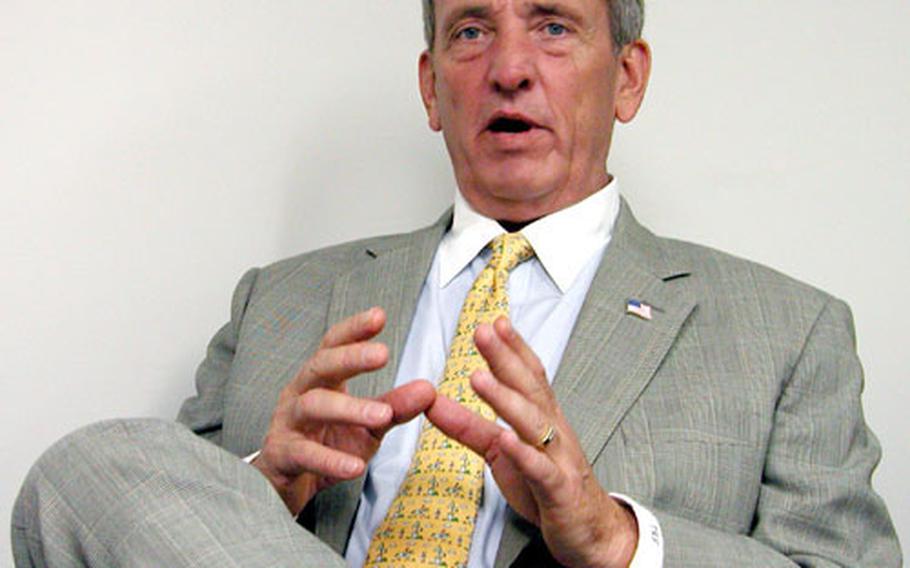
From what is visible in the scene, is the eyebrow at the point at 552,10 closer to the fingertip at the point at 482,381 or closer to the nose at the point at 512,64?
the nose at the point at 512,64

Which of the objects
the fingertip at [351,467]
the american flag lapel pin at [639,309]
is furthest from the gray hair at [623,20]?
the fingertip at [351,467]

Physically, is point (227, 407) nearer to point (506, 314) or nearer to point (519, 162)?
point (506, 314)

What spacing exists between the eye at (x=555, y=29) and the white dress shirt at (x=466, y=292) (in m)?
0.21

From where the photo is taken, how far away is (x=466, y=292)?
1.68 meters

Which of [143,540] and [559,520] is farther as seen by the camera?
[559,520]

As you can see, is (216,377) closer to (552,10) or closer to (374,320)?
(374,320)

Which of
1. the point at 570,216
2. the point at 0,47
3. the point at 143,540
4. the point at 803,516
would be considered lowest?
the point at 803,516

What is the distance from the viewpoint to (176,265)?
1939mm

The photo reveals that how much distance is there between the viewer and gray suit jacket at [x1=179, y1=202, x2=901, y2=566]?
1.44 metres

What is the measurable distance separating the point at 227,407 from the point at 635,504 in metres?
0.54

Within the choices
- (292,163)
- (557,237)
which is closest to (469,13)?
(557,237)

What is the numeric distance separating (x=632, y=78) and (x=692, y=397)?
0.51m

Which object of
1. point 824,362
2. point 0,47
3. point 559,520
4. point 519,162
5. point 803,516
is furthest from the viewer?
point 0,47

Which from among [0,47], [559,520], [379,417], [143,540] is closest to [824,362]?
[559,520]
